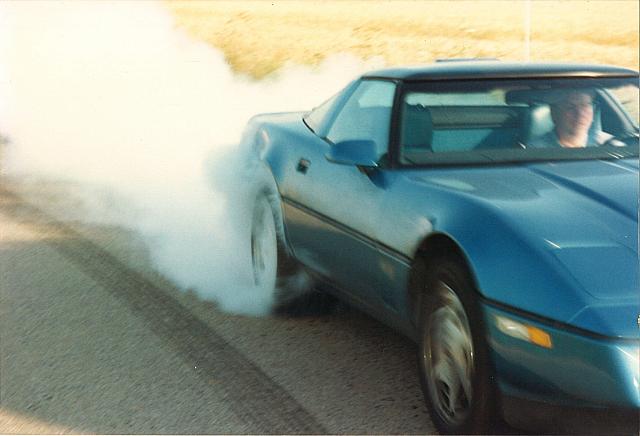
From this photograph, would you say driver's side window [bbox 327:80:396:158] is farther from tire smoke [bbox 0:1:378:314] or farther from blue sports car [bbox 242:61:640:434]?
tire smoke [bbox 0:1:378:314]

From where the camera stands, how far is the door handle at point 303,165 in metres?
6.32

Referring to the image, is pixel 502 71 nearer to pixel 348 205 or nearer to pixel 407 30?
pixel 348 205

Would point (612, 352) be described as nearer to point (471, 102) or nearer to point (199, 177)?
point (471, 102)

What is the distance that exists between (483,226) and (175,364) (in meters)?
1.95

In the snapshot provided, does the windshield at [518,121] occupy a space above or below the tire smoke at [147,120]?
above

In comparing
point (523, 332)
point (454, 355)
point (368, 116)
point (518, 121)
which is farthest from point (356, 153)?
point (523, 332)

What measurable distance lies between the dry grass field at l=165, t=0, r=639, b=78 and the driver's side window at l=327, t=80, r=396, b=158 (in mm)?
17613

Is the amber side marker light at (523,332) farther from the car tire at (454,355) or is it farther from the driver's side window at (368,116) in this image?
the driver's side window at (368,116)

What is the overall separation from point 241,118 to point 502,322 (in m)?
11.9

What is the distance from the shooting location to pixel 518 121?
572 cm

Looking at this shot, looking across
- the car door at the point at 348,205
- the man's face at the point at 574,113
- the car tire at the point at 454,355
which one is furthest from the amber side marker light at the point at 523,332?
the man's face at the point at 574,113

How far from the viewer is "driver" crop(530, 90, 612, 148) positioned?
5555 mm

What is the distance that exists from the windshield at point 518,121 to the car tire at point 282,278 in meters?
1.15

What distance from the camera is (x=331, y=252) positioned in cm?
583
